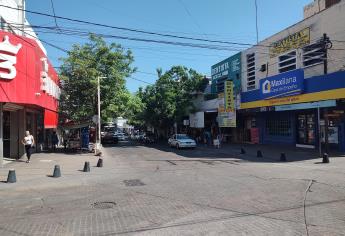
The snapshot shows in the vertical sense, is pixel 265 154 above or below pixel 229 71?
below

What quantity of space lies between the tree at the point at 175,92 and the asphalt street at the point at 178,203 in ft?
102

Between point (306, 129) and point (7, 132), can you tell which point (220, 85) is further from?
point (7, 132)

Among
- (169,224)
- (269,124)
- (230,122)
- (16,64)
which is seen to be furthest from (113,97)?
(169,224)

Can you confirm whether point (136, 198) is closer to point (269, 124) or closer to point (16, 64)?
point (16, 64)

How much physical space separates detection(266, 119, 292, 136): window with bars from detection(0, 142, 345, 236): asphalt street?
1606 cm

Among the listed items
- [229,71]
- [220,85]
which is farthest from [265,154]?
[220,85]

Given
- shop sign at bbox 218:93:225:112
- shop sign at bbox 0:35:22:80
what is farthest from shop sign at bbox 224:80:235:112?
shop sign at bbox 0:35:22:80

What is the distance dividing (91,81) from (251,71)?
49.4 ft

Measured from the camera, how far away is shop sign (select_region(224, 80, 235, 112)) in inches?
1502

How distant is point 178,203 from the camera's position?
1076 cm

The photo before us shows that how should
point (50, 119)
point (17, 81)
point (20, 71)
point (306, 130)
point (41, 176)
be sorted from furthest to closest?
point (50, 119) < point (306, 130) < point (20, 71) < point (17, 81) < point (41, 176)

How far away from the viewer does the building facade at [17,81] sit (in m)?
18.2

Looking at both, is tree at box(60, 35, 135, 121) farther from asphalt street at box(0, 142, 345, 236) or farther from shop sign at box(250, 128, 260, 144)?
asphalt street at box(0, 142, 345, 236)

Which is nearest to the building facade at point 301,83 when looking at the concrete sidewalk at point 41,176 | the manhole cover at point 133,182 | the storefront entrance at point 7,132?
the manhole cover at point 133,182
